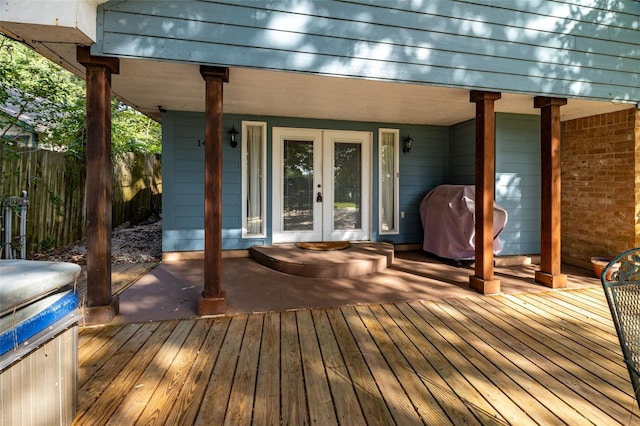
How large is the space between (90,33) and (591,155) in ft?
20.5

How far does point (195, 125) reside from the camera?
16.2ft

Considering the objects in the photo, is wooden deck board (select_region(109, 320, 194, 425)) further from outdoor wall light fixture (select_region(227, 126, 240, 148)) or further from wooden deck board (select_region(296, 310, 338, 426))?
outdoor wall light fixture (select_region(227, 126, 240, 148))

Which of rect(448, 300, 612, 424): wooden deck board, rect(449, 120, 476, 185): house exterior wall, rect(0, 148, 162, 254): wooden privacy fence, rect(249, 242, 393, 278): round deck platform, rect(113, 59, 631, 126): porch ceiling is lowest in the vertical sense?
rect(448, 300, 612, 424): wooden deck board

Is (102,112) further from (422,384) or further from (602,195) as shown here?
(602,195)

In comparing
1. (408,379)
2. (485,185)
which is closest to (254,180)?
(485,185)

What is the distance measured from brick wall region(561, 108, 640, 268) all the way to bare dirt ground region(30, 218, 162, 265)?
21.4 ft

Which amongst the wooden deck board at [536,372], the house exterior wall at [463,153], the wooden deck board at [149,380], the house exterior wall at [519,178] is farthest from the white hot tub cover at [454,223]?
the wooden deck board at [149,380]

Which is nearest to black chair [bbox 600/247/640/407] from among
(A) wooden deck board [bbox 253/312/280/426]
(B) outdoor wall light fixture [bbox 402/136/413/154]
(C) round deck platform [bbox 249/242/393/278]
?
(A) wooden deck board [bbox 253/312/280/426]

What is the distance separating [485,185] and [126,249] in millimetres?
5574

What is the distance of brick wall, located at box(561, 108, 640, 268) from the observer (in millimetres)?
4203

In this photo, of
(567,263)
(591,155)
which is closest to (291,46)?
(591,155)

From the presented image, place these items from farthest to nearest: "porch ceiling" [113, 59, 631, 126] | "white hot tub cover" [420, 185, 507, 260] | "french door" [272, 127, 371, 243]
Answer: "french door" [272, 127, 371, 243] < "white hot tub cover" [420, 185, 507, 260] < "porch ceiling" [113, 59, 631, 126]

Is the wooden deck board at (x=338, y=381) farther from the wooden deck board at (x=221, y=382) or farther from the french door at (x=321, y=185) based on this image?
the french door at (x=321, y=185)

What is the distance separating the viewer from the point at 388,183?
575 centimetres
